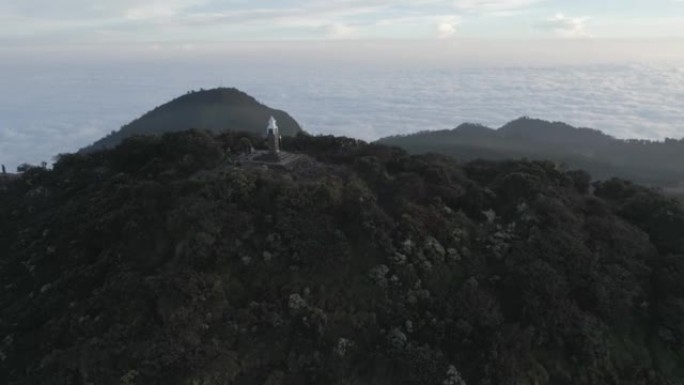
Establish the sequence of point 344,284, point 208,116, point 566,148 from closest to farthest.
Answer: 1. point 344,284
2. point 566,148
3. point 208,116

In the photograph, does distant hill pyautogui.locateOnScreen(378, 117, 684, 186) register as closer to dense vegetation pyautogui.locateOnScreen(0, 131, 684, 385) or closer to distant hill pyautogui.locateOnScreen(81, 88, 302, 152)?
distant hill pyautogui.locateOnScreen(81, 88, 302, 152)

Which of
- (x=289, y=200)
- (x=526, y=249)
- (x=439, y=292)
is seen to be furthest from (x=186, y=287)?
(x=526, y=249)

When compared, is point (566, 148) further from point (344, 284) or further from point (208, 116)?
point (344, 284)

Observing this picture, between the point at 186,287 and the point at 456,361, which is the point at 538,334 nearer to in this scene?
the point at 456,361

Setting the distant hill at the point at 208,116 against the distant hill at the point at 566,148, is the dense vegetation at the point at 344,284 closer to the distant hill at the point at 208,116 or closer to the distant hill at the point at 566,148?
the distant hill at the point at 566,148

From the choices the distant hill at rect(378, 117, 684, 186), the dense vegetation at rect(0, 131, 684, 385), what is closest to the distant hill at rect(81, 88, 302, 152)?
the distant hill at rect(378, 117, 684, 186)

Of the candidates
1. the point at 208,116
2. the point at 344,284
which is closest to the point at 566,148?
the point at 208,116

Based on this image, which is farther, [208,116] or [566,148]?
[208,116]
